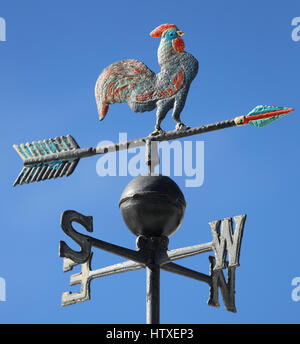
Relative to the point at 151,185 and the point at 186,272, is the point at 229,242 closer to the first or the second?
the point at 186,272

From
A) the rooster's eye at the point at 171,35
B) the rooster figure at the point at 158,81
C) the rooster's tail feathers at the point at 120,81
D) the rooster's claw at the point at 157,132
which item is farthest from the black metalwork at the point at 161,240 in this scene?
the rooster's eye at the point at 171,35

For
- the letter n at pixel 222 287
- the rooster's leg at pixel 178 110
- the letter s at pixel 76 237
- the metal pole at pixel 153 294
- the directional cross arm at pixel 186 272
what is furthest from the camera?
the rooster's leg at pixel 178 110

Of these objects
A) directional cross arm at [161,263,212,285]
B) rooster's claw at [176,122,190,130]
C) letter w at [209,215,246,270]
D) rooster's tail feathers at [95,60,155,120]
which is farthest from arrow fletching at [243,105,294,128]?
directional cross arm at [161,263,212,285]

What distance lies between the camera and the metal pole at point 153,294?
4504 millimetres

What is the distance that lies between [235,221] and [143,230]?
0.59 m

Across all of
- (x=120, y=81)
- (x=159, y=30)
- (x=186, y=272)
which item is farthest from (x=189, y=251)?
(x=159, y=30)

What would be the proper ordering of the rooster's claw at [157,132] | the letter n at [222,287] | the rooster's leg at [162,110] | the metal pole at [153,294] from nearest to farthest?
the metal pole at [153,294] < the letter n at [222,287] < the rooster's claw at [157,132] < the rooster's leg at [162,110]

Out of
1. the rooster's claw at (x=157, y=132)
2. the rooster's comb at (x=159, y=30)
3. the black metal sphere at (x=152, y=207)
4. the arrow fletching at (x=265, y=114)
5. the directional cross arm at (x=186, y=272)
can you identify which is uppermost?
the rooster's comb at (x=159, y=30)

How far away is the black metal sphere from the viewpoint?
187 inches

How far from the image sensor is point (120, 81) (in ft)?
18.9

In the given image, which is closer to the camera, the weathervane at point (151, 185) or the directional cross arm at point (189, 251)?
the weathervane at point (151, 185)

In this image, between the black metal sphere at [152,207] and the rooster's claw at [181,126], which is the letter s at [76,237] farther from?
the rooster's claw at [181,126]

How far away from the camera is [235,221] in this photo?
484 cm
